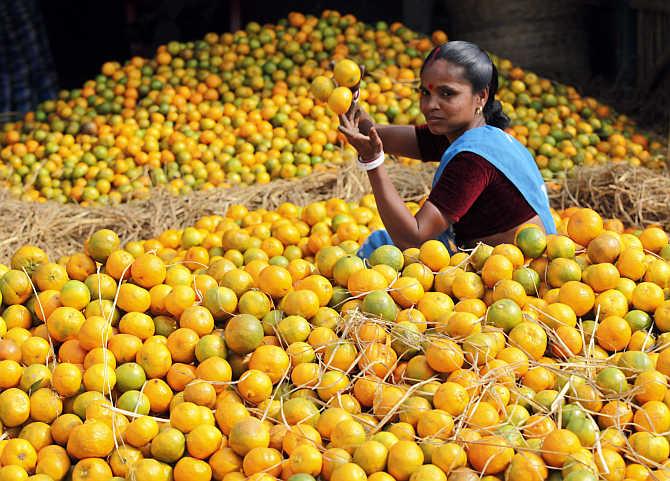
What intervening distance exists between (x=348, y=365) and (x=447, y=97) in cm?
138

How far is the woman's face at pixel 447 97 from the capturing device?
2.96 metres

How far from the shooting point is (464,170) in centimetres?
287

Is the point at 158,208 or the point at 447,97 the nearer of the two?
the point at 447,97

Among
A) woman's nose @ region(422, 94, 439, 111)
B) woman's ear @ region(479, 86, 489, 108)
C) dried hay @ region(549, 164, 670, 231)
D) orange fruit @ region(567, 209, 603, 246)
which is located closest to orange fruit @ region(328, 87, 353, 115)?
woman's nose @ region(422, 94, 439, 111)

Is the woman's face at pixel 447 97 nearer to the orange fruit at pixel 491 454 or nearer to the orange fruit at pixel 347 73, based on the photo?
the orange fruit at pixel 347 73

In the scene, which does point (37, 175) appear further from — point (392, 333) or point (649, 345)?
point (649, 345)

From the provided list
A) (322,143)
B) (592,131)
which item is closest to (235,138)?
(322,143)

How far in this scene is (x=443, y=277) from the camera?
240 cm

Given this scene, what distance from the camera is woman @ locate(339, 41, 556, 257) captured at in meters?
2.87

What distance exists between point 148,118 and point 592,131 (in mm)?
3546

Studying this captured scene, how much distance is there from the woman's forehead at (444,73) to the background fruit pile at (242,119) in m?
2.27

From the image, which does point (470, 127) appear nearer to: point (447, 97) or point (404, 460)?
point (447, 97)

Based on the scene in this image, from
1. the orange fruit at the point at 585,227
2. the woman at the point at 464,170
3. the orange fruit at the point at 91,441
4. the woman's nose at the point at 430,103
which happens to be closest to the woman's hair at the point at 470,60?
the woman at the point at 464,170

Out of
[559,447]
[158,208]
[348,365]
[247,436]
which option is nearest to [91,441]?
[247,436]
